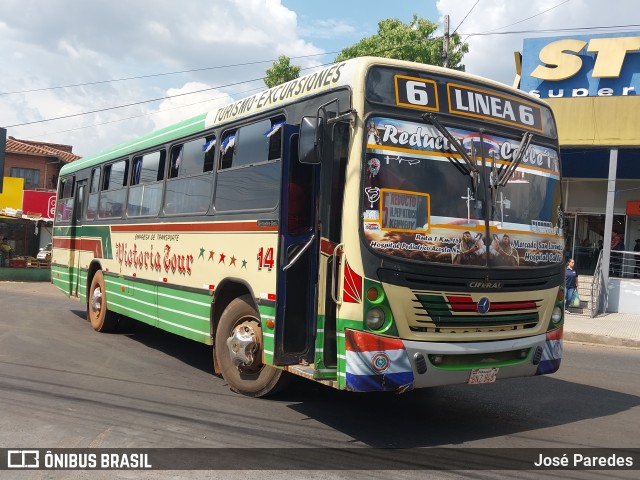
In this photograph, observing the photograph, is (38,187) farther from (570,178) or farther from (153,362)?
(153,362)

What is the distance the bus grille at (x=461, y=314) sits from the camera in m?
5.25

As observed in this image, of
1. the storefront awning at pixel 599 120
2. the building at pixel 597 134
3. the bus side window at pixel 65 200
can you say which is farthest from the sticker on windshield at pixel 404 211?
the storefront awning at pixel 599 120

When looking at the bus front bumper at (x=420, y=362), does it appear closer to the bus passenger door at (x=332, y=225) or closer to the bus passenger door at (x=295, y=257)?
the bus passenger door at (x=332, y=225)

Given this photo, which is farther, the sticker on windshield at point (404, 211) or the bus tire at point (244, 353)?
the bus tire at point (244, 353)

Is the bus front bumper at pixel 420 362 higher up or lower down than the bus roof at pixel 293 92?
lower down

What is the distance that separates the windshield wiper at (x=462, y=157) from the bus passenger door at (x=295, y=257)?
1105mm

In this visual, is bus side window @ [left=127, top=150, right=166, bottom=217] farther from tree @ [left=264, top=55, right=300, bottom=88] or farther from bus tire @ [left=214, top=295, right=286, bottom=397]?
tree @ [left=264, top=55, right=300, bottom=88]

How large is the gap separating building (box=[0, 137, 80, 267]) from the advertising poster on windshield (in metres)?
24.0

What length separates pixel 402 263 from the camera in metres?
5.20

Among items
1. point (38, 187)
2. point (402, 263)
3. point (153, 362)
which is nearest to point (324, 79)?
point (402, 263)

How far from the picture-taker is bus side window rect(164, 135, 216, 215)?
759 centimetres

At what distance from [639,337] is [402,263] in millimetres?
10597

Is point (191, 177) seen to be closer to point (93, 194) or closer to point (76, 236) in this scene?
point (93, 194)

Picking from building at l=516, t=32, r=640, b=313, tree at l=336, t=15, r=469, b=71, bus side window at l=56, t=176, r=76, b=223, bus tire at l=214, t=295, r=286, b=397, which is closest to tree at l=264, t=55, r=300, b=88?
tree at l=336, t=15, r=469, b=71
